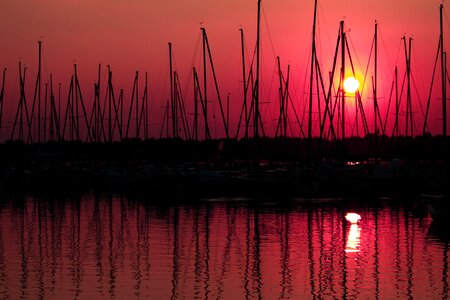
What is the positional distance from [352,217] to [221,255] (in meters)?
17.7

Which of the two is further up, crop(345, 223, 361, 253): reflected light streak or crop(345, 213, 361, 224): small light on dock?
crop(345, 213, 361, 224): small light on dock

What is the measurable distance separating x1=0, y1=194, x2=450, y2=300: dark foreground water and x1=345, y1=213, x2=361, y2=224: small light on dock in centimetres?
48

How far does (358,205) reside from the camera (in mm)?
58812

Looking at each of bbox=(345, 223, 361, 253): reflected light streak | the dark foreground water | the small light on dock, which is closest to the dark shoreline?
the small light on dock

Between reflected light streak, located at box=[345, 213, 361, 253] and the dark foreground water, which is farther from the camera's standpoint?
reflected light streak, located at box=[345, 213, 361, 253]

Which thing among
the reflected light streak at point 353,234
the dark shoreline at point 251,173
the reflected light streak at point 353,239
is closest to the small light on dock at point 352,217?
the reflected light streak at point 353,234

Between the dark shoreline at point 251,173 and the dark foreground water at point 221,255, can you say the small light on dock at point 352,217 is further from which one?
the dark shoreline at point 251,173

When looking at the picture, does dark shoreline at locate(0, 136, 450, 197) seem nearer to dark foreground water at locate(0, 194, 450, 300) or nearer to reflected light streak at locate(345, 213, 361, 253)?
reflected light streak at locate(345, 213, 361, 253)

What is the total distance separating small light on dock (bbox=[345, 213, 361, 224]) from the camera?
1848 inches

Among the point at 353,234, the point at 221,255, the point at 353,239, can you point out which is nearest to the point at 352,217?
the point at 353,234

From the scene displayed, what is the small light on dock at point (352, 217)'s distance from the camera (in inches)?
1848

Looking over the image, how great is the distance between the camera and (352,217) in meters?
49.3

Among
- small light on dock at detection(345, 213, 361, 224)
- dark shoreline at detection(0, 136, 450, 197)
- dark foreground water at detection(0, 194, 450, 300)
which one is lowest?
dark foreground water at detection(0, 194, 450, 300)

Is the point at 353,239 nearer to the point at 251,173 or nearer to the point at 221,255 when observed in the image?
the point at 221,255
